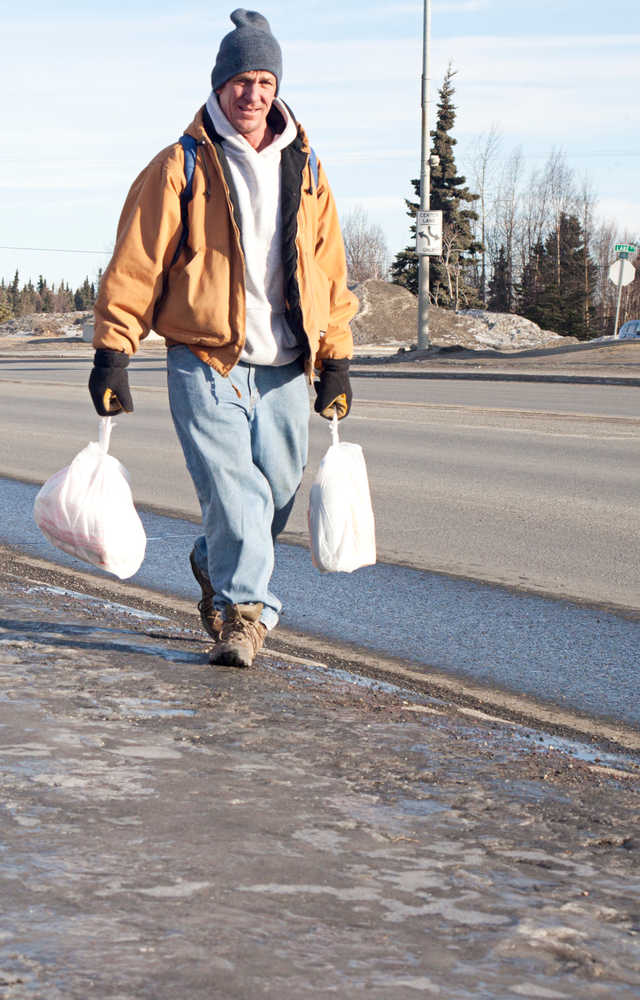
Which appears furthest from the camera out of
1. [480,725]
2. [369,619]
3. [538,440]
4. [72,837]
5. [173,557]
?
[538,440]

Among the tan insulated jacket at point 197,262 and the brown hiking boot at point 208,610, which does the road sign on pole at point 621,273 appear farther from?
the tan insulated jacket at point 197,262

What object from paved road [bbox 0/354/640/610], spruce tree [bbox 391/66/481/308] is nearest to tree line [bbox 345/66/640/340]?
spruce tree [bbox 391/66/481/308]

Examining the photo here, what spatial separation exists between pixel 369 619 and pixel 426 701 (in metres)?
1.35

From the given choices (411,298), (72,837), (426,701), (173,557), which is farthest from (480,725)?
(411,298)

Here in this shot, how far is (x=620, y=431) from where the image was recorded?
13.0 m

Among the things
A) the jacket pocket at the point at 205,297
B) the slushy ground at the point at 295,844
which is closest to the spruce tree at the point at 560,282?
the jacket pocket at the point at 205,297

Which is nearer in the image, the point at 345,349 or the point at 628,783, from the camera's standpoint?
the point at 628,783

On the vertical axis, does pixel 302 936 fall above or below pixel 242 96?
below

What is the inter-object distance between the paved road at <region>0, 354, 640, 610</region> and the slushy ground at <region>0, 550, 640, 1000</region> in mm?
2414

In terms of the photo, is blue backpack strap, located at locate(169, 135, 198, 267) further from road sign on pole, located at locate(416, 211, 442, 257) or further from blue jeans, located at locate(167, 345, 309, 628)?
road sign on pole, located at locate(416, 211, 442, 257)

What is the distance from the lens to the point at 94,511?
187 inches

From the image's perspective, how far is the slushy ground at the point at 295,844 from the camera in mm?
2375

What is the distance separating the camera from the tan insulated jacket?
14.5 feet

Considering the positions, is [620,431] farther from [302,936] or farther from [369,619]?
[302,936]
